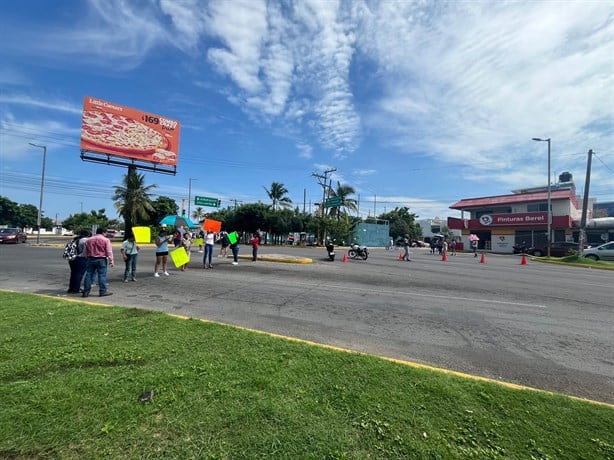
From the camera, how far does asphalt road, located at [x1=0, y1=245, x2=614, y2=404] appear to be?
4.44 meters

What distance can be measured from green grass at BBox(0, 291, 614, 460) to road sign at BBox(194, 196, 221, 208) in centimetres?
4469

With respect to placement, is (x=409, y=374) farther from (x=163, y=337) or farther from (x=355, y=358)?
(x=163, y=337)

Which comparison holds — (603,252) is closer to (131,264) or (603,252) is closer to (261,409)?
(131,264)

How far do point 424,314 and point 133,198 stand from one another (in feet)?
134

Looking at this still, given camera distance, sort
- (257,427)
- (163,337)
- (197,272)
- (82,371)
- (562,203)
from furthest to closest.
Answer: (562,203)
(197,272)
(163,337)
(82,371)
(257,427)

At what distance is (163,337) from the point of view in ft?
15.0

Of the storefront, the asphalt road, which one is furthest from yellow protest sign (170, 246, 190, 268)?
the storefront

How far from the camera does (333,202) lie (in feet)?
151

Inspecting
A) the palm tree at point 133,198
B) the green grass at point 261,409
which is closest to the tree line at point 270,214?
the palm tree at point 133,198

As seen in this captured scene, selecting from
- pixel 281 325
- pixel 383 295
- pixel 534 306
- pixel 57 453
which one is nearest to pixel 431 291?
pixel 383 295

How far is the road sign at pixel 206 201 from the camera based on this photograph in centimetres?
4697

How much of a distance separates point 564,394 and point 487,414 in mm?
1282

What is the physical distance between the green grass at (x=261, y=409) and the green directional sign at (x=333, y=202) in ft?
137

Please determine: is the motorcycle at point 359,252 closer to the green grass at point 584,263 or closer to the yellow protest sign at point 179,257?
the yellow protest sign at point 179,257
